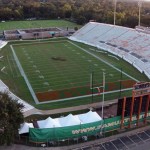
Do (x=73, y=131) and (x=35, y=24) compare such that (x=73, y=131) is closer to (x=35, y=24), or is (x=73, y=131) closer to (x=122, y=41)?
(x=122, y=41)

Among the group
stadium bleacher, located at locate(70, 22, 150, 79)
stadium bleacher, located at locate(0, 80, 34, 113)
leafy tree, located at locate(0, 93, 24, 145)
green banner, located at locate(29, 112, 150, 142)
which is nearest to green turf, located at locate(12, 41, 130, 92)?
stadium bleacher, located at locate(0, 80, 34, 113)

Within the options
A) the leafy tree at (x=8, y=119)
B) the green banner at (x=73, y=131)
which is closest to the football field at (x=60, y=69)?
the green banner at (x=73, y=131)

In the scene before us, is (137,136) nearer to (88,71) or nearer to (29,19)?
(88,71)

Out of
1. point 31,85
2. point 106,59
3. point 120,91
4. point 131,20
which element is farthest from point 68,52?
point 131,20

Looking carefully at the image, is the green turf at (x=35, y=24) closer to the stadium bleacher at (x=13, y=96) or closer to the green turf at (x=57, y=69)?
the green turf at (x=57, y=69)

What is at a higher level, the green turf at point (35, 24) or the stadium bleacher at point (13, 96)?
the stadium bleacher at point (13, 96)

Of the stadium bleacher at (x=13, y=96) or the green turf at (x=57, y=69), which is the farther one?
the green turf at (x=57, y=69)

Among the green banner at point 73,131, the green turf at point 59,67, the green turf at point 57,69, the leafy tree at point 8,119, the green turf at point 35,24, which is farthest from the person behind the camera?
the green turf at point 35,24
